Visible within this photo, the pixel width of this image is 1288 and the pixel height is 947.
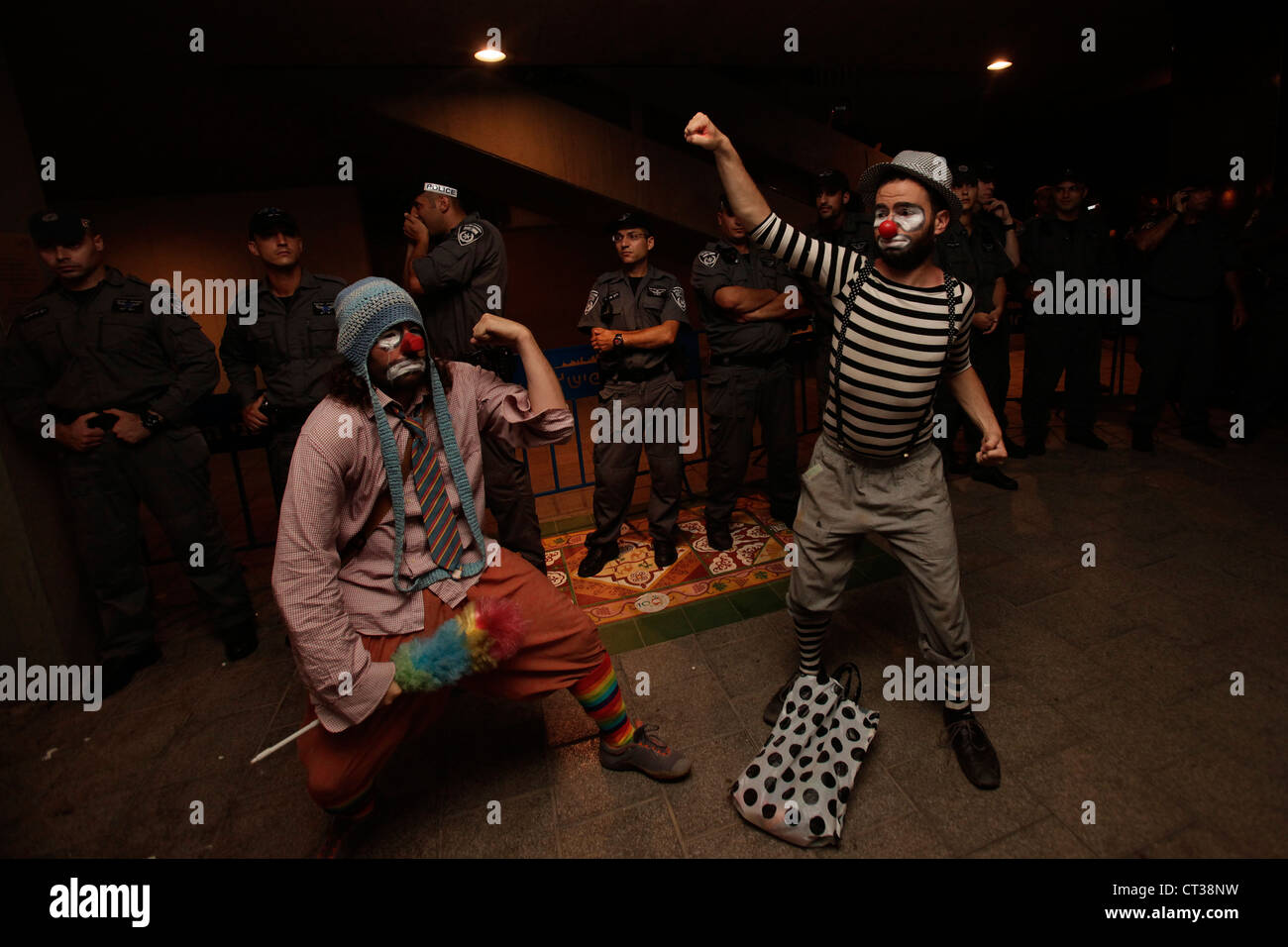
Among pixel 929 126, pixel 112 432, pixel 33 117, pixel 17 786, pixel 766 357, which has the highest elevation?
pixel 929 126

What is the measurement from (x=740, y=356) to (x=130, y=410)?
11.1ft

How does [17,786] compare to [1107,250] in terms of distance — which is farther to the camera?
[1107,250]

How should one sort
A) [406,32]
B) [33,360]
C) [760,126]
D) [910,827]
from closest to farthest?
[910,827] < [33,360] < [406,32] < [760,126]

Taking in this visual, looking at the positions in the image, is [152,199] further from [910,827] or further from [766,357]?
[910,827]

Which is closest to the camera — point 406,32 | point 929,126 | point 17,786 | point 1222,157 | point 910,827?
point 910,827

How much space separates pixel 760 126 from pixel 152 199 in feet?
29.2

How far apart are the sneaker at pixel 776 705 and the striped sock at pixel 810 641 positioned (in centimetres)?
7

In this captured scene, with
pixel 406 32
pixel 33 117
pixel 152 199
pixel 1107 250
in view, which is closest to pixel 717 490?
pixel 1107 250

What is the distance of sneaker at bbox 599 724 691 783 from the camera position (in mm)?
2479

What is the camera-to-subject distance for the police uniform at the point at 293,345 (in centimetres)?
337

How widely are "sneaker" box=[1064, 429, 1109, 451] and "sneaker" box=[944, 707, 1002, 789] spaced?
4.07 m

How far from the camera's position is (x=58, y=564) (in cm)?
333

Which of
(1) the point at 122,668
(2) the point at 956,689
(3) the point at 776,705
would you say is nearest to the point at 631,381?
(3) the point at 776,705

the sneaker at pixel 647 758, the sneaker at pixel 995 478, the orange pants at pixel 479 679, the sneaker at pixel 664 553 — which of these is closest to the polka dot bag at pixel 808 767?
the sneaker at pixel 647 758
